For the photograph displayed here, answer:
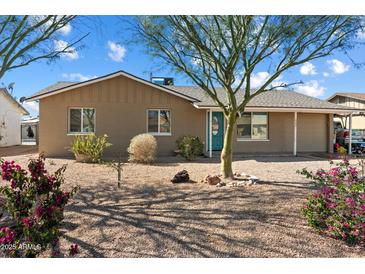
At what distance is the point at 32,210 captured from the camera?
3.31 metres

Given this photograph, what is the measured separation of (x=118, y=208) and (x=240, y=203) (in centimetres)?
235

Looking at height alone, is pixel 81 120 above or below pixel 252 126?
above

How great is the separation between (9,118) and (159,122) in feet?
53.2

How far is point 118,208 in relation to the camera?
4938 mm

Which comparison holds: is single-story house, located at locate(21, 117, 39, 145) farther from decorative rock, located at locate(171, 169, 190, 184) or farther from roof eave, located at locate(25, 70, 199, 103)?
decorative rock, located at locate(171, 169, 190, 184)

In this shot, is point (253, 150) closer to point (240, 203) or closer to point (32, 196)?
point (240, 203)

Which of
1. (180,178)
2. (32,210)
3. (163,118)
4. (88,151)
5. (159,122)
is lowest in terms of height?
(180,178)

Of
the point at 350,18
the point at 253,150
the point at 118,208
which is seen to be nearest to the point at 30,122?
the point at 253,150

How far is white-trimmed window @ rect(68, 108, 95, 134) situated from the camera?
12.9 meters

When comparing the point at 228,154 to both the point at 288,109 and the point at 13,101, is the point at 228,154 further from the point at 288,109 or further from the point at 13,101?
the point at 13,101

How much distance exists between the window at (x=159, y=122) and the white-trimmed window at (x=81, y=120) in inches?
110

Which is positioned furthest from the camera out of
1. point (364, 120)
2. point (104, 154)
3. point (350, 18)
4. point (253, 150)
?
point (364, 120)

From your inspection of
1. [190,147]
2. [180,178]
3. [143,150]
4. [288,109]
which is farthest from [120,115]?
[288,109]

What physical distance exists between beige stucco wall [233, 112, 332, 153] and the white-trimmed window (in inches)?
298
